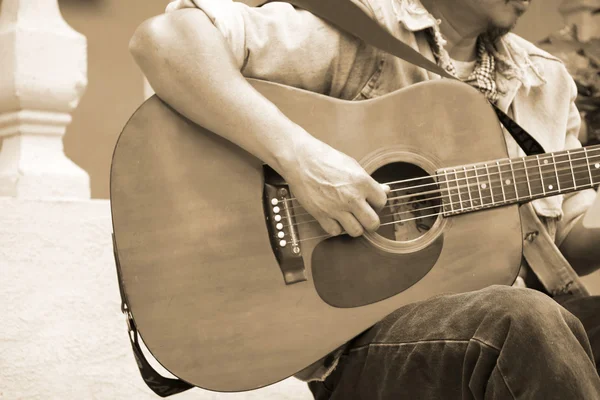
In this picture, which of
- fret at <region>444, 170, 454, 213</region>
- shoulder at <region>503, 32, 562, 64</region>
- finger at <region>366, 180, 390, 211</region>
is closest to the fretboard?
fret at <region>444, 170, 454, 213</region>

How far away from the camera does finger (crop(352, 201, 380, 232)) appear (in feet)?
4.55

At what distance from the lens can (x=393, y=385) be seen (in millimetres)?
1292

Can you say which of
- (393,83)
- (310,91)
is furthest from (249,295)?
A: (393,83)

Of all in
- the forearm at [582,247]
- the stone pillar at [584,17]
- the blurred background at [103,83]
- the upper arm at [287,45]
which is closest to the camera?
the upper arm at [287,45]

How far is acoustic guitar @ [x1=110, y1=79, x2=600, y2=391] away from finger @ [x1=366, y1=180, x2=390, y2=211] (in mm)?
54

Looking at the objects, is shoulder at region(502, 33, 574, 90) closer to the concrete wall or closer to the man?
the man

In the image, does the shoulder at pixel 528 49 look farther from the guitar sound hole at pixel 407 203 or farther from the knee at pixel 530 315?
the knee at pixel 530 315

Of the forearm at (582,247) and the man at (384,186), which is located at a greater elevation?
the man at (384,186)

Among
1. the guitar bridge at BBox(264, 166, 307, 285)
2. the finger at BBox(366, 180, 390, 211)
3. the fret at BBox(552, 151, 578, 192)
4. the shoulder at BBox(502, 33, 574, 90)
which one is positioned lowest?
the guitar bridge at BBox(264, 166, 307, 285)

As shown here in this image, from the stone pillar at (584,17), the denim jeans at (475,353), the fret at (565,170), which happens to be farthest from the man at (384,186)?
the stone pillar at (584,17)

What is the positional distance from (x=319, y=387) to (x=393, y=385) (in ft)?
0.86

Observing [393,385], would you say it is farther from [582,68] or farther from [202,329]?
[582,68]

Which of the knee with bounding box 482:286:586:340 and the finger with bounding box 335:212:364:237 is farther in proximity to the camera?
the finger with bounding box 335:212:364:237

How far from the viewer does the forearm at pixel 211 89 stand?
4.51 ft
